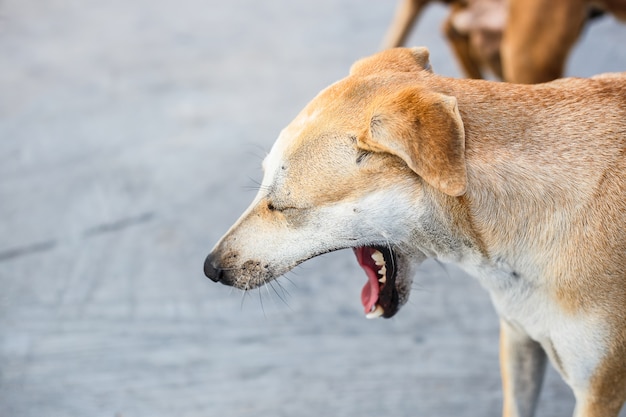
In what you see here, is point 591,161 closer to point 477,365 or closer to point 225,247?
point 225,247

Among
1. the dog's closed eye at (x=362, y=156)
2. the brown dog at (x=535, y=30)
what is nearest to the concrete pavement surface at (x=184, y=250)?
the dog's closed eye at (x=362, y=156)

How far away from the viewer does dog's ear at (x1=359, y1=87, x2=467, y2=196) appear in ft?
7.70

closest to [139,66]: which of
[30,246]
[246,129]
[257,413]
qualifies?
[246,129]

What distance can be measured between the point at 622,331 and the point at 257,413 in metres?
1.63

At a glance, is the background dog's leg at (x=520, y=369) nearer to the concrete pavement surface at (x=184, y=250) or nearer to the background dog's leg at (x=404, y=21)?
the concrete pavement surface at (x=184, y=250)

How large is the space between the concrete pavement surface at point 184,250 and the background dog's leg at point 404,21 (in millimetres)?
713

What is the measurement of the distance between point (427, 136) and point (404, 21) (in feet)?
11.0

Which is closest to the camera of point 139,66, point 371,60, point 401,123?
point 401,123

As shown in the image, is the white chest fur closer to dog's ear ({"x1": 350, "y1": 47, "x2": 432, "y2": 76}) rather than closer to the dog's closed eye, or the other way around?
the dog's closed eye

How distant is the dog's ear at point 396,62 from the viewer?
9.18 ft

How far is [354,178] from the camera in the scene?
254 cm

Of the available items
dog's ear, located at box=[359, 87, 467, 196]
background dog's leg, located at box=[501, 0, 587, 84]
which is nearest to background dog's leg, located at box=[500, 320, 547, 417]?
dog's ear, located at box=[359, 87, 467, 196]

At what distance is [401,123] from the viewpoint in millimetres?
2404

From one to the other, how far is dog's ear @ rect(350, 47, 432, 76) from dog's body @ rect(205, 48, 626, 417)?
92mm
